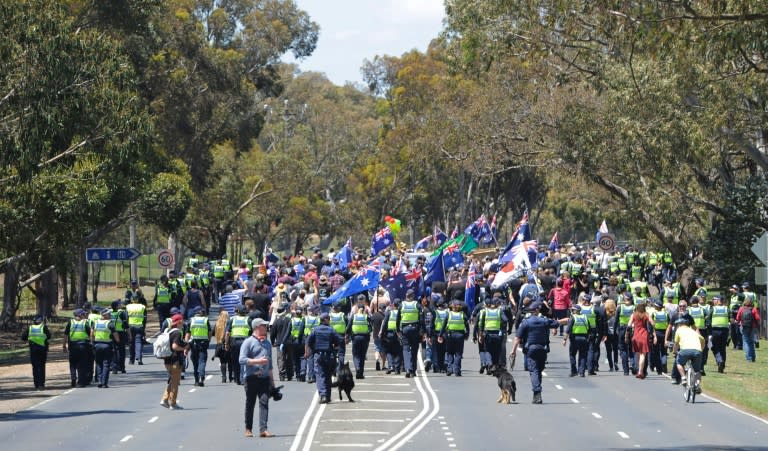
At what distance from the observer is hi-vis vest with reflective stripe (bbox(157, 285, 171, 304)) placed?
35.3 meters

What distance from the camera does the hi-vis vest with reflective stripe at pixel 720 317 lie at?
97.2ft

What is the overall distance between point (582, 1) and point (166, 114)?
36781 millimetres

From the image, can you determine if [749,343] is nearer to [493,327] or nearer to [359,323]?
[493,327]

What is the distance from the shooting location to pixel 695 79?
103 feet

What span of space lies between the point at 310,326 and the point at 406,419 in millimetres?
5627

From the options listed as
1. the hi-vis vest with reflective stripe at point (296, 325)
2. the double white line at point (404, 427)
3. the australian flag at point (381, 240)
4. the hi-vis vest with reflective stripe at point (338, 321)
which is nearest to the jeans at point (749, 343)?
the double white line at point (404, 427)

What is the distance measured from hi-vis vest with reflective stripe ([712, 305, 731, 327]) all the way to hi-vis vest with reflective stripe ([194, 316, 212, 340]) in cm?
1091

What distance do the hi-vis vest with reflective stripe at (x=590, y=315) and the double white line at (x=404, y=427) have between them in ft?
11.8

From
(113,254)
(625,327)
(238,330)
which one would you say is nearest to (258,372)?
(238,330)

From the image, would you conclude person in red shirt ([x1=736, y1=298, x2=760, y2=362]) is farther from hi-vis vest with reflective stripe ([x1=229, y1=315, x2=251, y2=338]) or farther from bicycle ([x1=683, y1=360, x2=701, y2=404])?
hi-vis vest with reflective stripe ([x1=229, y1=315, x2=251, y2=338])

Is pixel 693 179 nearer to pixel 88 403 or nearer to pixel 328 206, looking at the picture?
pixel 88 403

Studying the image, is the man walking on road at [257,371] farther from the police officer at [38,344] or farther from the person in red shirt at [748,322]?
the person in red shirt at [748,322]

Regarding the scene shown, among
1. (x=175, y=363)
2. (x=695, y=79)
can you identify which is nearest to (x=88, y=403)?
(x=175, y=363)

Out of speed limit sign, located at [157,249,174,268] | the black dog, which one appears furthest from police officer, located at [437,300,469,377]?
speed limit sign, located at [157,249,174,268]
